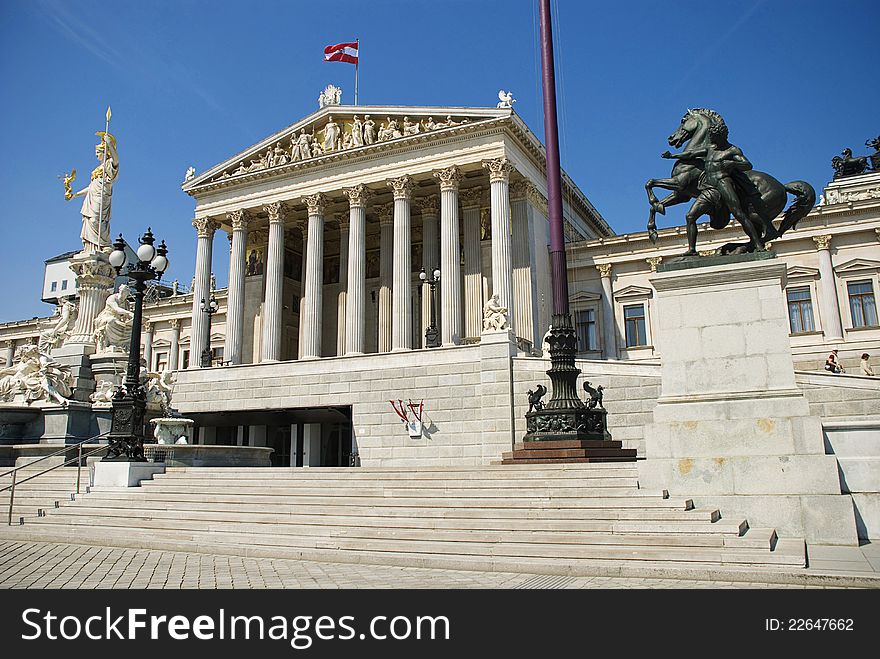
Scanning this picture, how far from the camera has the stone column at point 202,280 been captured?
4269 cm

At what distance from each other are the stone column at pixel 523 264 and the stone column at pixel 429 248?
511cm

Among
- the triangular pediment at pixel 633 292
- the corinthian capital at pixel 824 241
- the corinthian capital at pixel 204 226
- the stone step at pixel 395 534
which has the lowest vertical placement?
the stone step at pixel 395 534

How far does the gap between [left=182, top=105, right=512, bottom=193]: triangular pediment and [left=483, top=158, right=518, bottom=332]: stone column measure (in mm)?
2797

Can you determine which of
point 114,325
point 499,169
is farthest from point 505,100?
point 114,325

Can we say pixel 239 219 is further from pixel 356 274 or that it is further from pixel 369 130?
pixel 369 130

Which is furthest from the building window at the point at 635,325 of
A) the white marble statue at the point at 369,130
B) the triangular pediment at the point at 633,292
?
the white marble statue at the point at 369,130

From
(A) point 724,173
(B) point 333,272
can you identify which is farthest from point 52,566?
(B) point 333,272

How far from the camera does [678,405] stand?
11.5 m

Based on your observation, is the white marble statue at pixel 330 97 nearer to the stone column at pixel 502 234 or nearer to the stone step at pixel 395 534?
the stone column at pixel 502 234

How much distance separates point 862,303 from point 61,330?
130 ft

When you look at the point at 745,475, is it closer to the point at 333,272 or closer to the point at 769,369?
the point at 769,369

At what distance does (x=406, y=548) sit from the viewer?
417 inches

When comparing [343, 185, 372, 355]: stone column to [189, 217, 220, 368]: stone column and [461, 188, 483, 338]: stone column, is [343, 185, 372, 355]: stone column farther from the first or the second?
[189, 217, 220, 368]: stone column

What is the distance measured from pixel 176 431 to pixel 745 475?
16912mm
